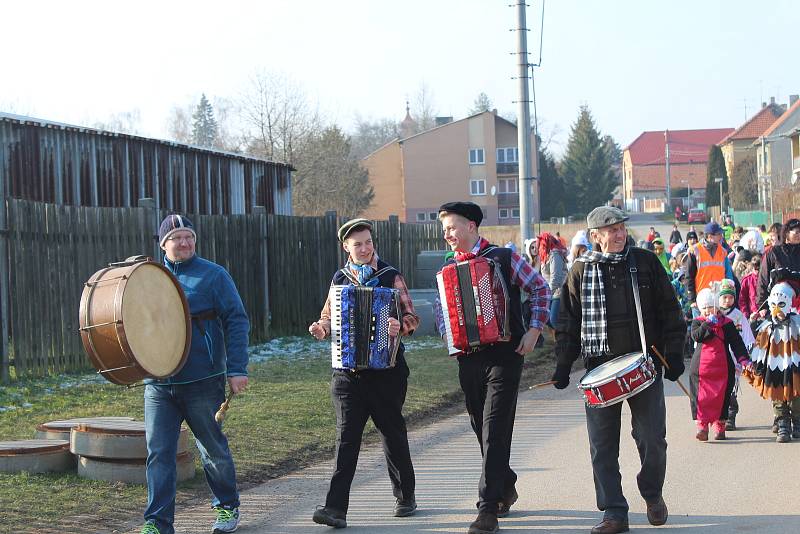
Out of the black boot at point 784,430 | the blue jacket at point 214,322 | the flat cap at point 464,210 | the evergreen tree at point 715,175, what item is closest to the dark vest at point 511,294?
the flat cap at point 464,210

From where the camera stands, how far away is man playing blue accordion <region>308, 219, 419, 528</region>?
7.05 metres

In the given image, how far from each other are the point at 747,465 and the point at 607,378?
2.82 metres

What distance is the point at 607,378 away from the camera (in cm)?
666

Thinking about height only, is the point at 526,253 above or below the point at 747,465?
above

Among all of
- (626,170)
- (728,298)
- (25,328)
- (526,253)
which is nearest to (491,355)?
(728,298)

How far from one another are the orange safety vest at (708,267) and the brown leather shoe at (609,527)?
8.87 m

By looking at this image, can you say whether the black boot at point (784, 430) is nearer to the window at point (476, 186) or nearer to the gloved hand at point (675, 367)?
the gloved hand at point (675, 367)

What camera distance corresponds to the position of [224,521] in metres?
6.88

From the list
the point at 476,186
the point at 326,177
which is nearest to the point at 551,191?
the point at 476,186

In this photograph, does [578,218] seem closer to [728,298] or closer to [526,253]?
[526,253]

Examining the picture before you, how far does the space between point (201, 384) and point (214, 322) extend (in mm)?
415

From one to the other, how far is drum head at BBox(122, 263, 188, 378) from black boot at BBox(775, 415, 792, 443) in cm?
576

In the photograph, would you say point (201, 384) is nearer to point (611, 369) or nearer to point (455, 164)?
point (611, 369)

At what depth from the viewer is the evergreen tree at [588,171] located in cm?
10050
